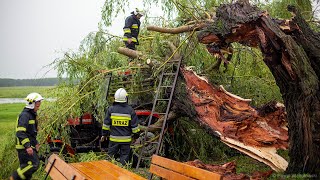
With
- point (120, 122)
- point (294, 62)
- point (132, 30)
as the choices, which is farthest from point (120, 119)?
point (132, 30)

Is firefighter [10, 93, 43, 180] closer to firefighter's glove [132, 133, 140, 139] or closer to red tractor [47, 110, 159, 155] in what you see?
red tractor [47, 110, 159, 155]

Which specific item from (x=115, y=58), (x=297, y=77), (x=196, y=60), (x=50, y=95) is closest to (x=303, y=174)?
(x=297, y=77)

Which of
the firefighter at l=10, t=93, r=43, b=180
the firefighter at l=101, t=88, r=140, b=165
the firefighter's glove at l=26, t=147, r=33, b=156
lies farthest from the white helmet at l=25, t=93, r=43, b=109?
the firefighter at l=101, t=88, r=140, b=165

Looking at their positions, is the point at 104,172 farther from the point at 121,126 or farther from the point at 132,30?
the point at 132,30

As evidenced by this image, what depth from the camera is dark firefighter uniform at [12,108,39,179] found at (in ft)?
15.5

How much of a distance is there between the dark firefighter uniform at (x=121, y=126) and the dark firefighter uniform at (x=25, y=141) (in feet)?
4.21

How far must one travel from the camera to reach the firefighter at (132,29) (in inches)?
314

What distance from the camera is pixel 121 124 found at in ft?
18.6

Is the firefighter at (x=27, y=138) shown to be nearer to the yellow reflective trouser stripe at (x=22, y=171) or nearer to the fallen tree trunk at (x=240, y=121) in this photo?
the yellow reflective trouser stripe at (x=22, y=171)

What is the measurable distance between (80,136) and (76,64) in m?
1.56

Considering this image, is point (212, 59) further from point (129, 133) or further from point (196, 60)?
Result: point (129, 133)

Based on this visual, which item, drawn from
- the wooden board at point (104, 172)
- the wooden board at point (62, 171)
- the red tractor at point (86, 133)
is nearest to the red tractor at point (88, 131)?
the red tractor at point (86, 133)

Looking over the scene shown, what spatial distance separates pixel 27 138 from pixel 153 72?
292cm

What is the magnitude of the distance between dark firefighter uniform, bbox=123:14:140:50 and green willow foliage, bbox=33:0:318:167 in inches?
19.6
